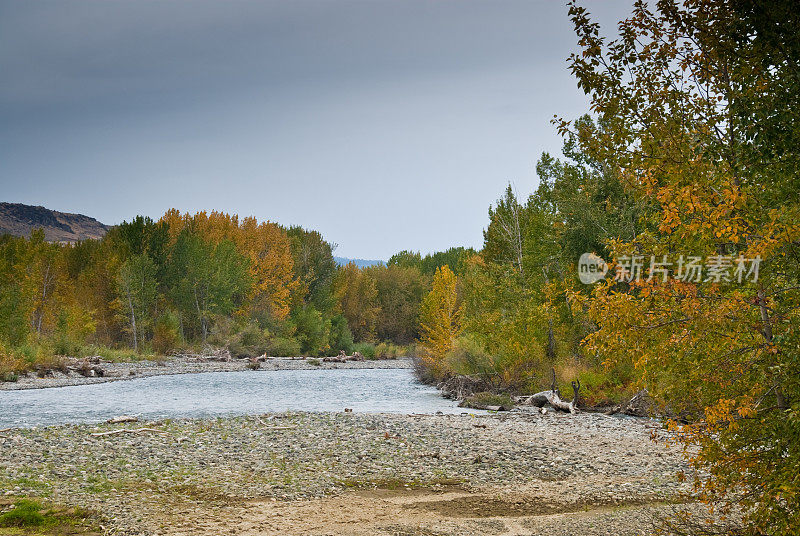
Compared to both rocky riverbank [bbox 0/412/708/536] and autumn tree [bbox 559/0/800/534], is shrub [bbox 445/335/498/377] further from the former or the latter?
autumn tree [bbox 559/0/800/534]

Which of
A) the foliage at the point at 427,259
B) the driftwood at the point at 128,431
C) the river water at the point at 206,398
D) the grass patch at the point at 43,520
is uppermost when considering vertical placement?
the foliage at the point at 427,259

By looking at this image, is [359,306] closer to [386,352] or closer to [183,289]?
[386,352]

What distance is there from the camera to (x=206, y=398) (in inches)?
1074

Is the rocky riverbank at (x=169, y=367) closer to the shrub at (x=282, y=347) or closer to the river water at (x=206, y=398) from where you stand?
the river water at (x=206, y=398)

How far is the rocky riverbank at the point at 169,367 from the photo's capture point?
3247cm

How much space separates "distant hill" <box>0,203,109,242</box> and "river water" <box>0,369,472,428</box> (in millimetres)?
143508

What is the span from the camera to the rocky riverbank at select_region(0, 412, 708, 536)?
846 cm

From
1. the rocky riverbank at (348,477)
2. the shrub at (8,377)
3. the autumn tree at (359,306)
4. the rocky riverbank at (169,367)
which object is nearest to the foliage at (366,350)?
the rocky riverbank at (169,367)

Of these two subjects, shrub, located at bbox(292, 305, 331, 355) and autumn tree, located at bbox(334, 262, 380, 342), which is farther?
autumn tree, located at bbox(334, 262, 380, 342)

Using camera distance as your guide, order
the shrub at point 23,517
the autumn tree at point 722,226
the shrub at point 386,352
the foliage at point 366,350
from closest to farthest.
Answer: the autumn tree at point 722,226 < the shrub at point 23,517 < the foliage at point 366,350 < the shrub at point 386,352

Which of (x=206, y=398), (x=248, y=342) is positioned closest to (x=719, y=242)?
(x=206, y=398)

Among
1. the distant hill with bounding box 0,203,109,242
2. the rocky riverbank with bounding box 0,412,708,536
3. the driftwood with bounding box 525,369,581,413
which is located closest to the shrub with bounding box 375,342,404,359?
the driftwood with bounding box 525,369,581,413

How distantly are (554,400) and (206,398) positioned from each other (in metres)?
14.9

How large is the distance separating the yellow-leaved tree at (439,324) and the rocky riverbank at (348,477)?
1935cm
